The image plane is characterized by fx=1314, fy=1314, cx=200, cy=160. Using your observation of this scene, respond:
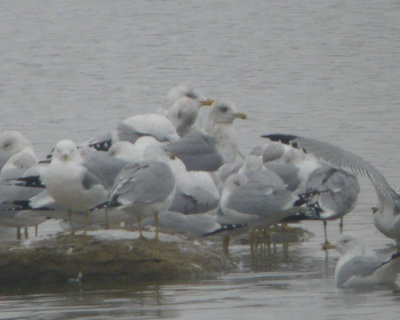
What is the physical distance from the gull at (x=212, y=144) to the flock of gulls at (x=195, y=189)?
0.6 inches

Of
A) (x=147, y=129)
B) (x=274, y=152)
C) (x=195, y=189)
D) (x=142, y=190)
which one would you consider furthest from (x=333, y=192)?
(x=147, y=129)

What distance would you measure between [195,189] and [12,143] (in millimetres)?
2694

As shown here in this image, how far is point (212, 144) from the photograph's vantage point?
43.2 ft

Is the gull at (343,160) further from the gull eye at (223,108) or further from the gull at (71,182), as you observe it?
the gull eye at (223,108)

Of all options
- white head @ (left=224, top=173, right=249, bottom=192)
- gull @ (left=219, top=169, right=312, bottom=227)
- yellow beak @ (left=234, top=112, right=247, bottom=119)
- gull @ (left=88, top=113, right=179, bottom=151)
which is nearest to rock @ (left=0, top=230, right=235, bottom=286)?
gull @ (left=219, top=169, right=312, bottom=227)

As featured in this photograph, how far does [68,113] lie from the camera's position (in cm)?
1967

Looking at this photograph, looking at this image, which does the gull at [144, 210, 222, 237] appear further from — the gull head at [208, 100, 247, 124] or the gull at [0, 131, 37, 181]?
the gull head at [208, 100, 247, 124]

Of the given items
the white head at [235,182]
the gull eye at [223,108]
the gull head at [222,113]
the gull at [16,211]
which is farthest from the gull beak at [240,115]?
the gull at [16,211]

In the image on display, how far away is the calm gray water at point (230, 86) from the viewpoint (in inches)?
337

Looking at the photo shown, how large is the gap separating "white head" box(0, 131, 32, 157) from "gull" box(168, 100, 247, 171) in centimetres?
145

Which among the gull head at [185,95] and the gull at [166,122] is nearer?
the gull at [166,122]

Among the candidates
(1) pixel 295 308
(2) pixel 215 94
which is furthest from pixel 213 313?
(2) pixel 215 94

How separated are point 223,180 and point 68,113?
7.83 m

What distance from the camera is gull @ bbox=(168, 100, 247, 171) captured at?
1284cm
